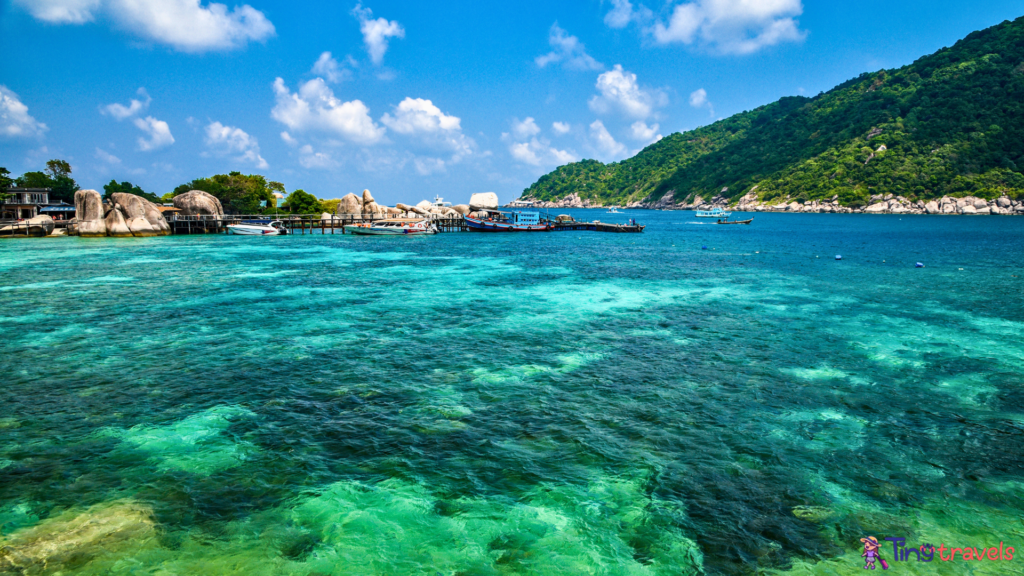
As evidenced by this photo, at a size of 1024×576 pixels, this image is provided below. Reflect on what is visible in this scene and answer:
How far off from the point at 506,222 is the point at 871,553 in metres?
80.6

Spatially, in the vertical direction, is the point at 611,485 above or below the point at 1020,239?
below

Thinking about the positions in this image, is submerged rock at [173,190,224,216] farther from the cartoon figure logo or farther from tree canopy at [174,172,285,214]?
the cartoon figure logo

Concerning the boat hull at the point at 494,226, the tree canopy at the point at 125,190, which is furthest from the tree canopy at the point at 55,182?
the boat hull at the point at 494,226

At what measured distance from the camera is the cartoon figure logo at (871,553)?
6777 millimetres

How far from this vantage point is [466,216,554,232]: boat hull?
8429cm

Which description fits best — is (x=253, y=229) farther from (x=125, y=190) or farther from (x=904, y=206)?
(x=904, y=206)

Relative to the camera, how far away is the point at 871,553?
22.8 feet

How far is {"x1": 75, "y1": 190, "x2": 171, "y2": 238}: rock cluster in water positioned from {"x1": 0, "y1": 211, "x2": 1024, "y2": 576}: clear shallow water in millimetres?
45398

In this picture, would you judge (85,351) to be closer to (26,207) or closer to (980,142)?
(26,207)

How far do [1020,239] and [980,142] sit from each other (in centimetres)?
9990

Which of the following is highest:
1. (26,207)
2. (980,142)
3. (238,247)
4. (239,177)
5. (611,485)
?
(980,142)

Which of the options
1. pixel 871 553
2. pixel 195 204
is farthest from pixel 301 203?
pixel 871 553

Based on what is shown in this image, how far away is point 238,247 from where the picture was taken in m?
53.2

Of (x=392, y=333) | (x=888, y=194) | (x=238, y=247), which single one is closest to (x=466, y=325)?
(x=392, y=333)
